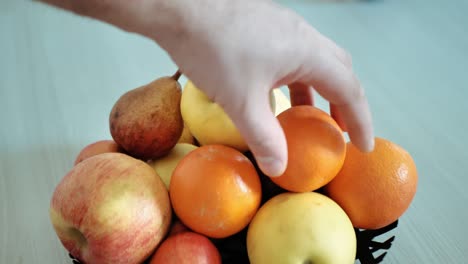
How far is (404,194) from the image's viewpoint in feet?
1.64

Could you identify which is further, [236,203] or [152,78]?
[152,78]

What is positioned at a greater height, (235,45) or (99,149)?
(235,45)

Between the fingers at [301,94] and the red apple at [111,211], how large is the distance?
25 cm

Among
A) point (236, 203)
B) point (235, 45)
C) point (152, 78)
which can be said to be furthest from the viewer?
point (152, 78)

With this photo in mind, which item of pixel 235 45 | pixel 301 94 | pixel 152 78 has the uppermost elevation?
pixel 235 45

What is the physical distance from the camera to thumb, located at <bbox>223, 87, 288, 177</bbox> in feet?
1.21

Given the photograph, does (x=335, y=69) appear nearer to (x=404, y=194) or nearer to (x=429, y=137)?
(x=404, y=194)

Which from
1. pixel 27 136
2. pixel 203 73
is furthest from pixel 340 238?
pixel 27 136

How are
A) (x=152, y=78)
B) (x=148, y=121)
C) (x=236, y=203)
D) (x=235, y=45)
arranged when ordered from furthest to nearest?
(x=152, y=78) → (x=148, y=121) → (x=236, y=203) → (x=235, y=45)

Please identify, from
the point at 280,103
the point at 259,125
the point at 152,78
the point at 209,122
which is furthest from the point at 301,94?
the point at 152,78

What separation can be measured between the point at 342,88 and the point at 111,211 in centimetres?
27

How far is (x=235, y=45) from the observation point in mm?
356

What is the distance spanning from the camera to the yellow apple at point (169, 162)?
570mm

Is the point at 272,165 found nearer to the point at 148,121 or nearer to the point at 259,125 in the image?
the point at 259,125
